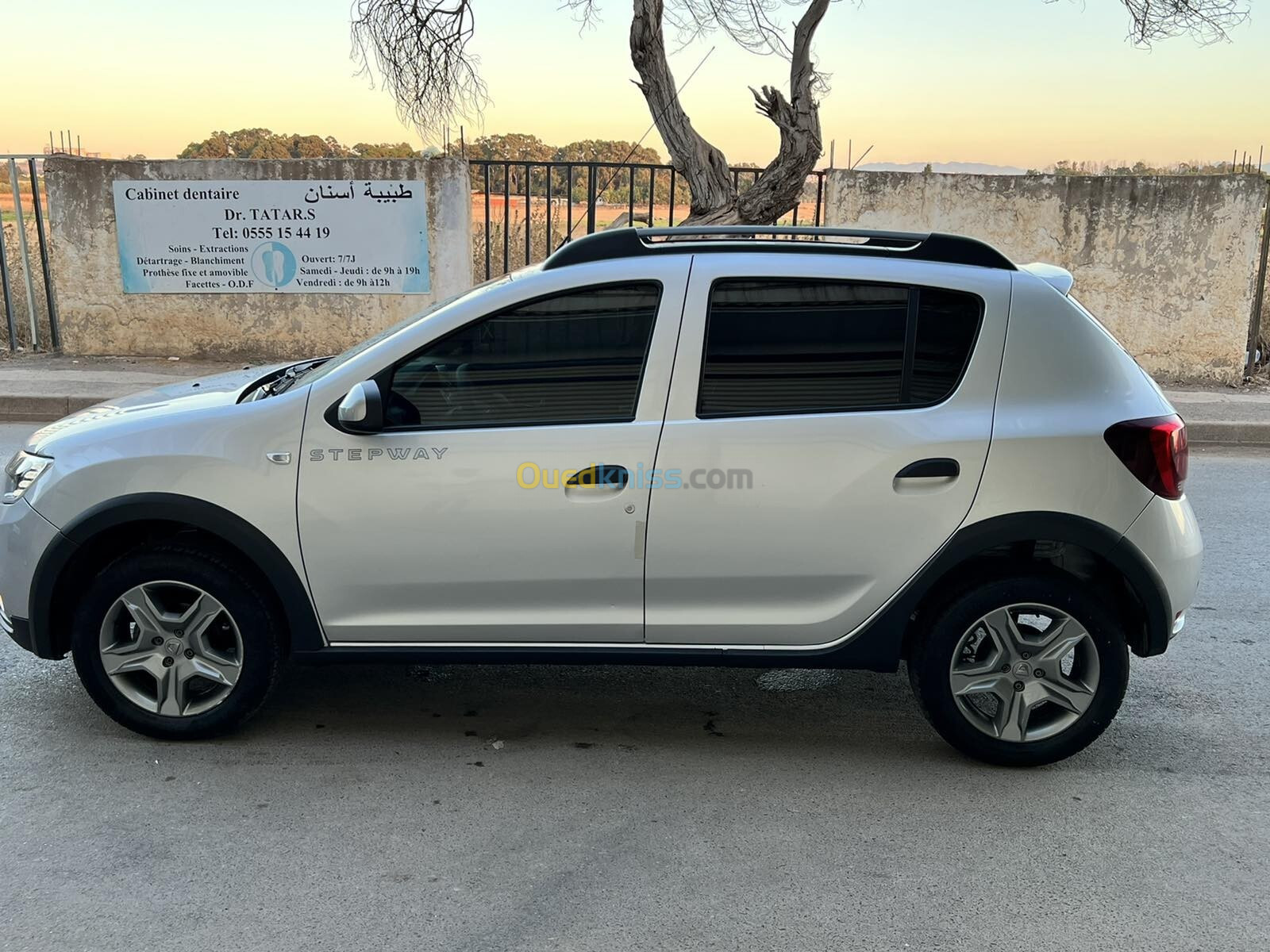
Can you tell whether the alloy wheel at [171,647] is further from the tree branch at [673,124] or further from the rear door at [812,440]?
the tree branch at [673,124]

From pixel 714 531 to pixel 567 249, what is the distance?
1.11 m

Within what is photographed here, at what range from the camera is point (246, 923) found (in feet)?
9.25

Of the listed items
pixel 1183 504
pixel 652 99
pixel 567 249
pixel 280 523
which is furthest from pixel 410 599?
pixel 652 99

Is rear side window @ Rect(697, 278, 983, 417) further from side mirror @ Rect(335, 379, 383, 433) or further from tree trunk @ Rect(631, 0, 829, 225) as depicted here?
tree trunk @ Rect(631, 0, 829, 225)

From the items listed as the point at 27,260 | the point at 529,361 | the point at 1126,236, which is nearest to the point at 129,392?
the point at 27,260

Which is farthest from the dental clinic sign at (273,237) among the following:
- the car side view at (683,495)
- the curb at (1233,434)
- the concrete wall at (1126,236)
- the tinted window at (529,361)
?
the tinted window at (529,361)

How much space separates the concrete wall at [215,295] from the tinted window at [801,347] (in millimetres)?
8293

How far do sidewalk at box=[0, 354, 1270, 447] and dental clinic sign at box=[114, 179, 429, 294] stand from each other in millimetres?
911

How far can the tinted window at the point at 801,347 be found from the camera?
3.58 meters

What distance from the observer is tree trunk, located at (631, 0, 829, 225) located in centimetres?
1080

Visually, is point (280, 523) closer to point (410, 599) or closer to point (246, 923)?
point (410, 599)

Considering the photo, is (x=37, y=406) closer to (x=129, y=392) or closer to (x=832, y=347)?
(x=129, y=392)

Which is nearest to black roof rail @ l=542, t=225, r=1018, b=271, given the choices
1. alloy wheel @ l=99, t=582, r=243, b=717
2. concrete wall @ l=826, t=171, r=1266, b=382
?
alloy wheel @ l=99, t=582, r=243, b=717

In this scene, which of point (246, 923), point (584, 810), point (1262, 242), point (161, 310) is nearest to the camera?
point (246, 923)
